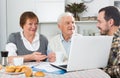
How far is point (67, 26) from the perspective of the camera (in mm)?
2629

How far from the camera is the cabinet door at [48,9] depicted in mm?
3783

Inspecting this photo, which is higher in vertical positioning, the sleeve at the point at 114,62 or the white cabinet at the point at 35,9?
the white cabinet at the point at 35,9

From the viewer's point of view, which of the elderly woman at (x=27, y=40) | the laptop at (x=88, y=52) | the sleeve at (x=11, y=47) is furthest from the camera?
the elderly woman at (x=27, y=40)

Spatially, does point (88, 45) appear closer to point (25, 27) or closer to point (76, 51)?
point (76, 51)

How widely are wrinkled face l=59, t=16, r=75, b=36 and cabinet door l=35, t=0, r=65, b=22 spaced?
45.1 inches

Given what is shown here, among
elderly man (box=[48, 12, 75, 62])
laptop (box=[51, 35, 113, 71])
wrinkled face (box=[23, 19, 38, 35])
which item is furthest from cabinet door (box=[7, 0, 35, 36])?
laptop (box=[51, 35, 113, 71])

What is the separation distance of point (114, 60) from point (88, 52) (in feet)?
0.76

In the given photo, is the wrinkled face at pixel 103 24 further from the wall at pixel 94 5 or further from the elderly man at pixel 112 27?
the wall at pixel 94 5

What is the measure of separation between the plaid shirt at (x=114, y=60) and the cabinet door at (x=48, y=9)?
2.16 metres

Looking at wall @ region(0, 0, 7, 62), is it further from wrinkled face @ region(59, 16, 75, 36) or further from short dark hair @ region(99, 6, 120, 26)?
short dark hair @ region(99, 6, 120, 26)

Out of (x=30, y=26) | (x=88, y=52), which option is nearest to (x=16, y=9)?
(x=30, y=26)

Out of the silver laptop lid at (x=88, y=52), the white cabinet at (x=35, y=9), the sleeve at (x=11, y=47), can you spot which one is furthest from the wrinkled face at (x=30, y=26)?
the white cabinet at (x=35, y=9)

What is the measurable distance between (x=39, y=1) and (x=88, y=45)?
2365 mm

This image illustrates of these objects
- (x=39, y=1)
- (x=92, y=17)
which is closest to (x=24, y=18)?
(x=39, y=1)
